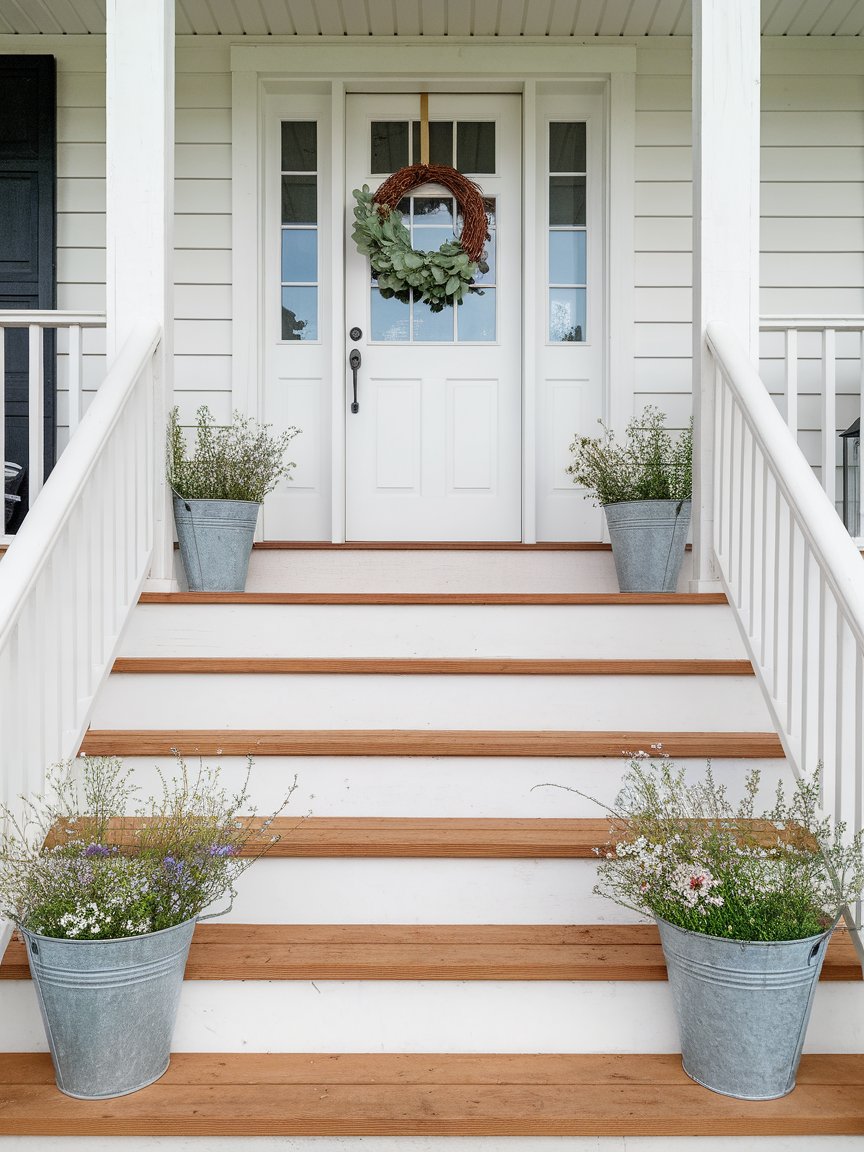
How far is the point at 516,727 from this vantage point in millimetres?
2268

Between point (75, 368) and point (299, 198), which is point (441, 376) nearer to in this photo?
point (299, 198)

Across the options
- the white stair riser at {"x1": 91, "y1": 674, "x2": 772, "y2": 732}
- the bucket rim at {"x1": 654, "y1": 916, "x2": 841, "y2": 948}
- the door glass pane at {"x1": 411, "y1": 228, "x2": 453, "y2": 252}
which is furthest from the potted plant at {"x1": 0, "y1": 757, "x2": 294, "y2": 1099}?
the door glass pane at {"x1": 411, "y1": 228, "x2": 453, "y2": 252}

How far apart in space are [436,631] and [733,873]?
43.0 inches

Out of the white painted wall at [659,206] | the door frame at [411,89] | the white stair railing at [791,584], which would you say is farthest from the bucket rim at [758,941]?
the white painted wall at [659,206]

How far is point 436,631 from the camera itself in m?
2.47

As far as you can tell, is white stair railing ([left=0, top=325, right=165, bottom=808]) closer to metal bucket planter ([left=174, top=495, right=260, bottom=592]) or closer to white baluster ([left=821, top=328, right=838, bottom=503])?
metal bucket planter ([left=174, top=495, right=260, bottom=592])

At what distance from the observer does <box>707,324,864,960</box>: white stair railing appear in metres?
1.77

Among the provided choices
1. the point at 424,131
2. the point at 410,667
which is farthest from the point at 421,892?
the point at 424,131

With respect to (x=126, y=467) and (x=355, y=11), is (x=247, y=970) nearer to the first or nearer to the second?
(x=126, y=467)

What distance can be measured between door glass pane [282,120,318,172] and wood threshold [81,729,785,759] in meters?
2.67

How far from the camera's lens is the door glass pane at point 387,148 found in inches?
154

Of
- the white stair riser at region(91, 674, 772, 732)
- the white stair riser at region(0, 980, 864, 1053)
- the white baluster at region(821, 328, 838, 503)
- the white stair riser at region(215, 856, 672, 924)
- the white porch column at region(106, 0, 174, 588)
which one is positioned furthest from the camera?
the white baluster at region(821, 328, 838, 503)

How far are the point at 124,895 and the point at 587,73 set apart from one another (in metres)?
3.56

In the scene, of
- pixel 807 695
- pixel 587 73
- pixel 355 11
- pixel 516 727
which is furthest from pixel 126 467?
pixel 587 73
